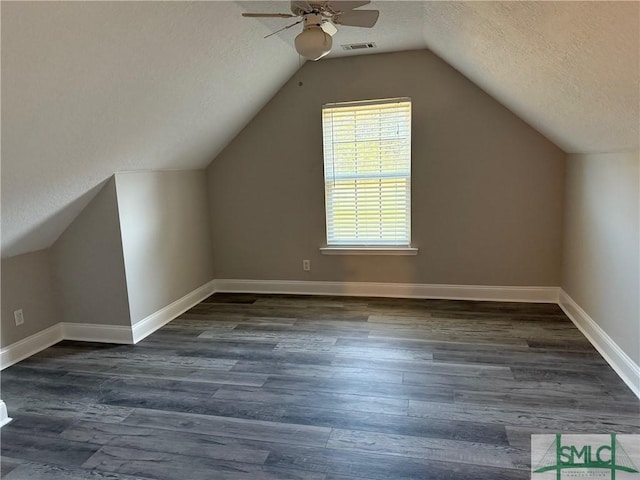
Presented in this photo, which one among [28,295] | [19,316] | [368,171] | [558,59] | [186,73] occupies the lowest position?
[19,316]

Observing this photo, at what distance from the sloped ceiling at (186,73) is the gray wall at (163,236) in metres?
0.25

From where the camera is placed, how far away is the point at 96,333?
342 centimetres

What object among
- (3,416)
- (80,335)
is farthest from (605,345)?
(80,335)

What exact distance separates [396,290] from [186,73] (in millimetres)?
2778

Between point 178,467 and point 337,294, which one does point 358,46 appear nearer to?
point 337,294

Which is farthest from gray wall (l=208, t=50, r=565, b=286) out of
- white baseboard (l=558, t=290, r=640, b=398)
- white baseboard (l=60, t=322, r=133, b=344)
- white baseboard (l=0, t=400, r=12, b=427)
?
white baseboard (l=0, t=400, r=12, b=427)

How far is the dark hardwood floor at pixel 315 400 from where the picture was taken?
6.42 ft

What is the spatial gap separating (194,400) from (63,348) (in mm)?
1504

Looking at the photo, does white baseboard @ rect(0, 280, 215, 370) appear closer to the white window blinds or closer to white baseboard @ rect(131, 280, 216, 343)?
white baseboard @ rect(131, 280, 216, 343)

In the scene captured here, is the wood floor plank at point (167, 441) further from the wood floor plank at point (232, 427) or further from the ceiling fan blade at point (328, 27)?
the ceiling fan blade at point (328, 27)

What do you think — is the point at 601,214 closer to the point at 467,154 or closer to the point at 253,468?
the point at 467,154

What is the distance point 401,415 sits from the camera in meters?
2.27

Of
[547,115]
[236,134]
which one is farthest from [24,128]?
[547,115]

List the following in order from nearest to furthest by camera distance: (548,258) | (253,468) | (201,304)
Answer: (253,468)
(548,258)
(201,304)
